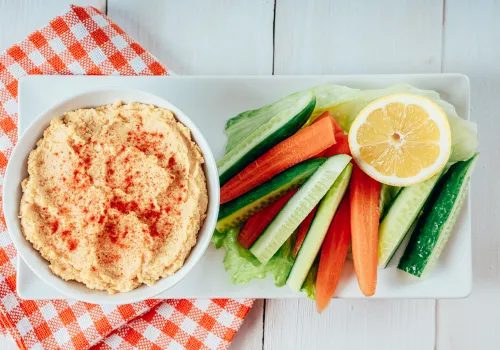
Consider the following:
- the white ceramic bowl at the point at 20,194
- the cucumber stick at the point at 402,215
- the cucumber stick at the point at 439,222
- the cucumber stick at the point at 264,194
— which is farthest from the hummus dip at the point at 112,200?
the cucumber stick at the point at 439,222

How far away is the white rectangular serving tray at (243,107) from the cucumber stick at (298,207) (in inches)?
5.5

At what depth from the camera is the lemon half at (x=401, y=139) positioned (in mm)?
1827

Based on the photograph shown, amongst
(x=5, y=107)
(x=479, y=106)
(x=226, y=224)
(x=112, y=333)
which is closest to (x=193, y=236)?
(x=226, y=224)

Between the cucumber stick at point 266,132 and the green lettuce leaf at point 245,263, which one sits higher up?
the cucumber stick at point 266,132

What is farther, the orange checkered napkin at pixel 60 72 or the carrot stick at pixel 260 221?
the orange checkered napkin at pixel 60 72

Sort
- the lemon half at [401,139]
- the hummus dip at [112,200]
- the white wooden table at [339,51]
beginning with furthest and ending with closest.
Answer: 1. the white wooden table at [339,51]
2. the lemon half at [401,139]
3. the hummus dip at [112,200]

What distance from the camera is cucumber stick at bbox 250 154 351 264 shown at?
185 centimetres

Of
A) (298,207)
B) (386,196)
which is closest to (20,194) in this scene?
(298,207)

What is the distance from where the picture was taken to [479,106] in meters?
2.28

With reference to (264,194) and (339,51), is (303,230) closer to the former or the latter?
(264,194)

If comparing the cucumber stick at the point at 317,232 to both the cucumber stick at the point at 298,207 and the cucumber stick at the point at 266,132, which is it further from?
the cucumber stick at the point at 266,132

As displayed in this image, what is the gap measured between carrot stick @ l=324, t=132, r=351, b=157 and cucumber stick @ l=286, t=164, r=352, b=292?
0.27 ft

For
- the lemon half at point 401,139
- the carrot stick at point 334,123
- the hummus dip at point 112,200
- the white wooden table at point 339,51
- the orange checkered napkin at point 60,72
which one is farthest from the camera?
the white wooden table at point 339,51

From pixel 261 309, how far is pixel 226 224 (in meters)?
0.50
